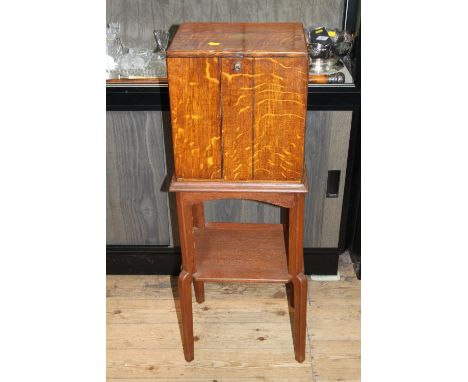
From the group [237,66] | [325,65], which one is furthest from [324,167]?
[237,66]

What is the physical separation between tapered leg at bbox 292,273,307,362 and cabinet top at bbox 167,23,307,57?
0.73 meters

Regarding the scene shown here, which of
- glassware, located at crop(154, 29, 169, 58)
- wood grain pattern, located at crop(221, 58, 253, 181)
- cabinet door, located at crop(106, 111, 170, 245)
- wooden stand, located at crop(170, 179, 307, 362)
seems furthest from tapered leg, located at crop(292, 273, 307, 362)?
glassware, located at crop(154, 29, 169, 58)

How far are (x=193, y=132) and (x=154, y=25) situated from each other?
83 cm

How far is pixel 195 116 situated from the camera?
1.43m

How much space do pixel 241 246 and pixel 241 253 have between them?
46 millimetres

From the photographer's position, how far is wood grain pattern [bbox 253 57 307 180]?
1.36 m

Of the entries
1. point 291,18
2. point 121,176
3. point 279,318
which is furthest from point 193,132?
point 279,318

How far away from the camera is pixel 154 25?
2.10 metres

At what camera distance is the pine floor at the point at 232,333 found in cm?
190

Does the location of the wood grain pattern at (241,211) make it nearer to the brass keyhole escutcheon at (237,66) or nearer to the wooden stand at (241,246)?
the wooden stand at (241,246)

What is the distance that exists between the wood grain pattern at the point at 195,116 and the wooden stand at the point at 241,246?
0.06 meters

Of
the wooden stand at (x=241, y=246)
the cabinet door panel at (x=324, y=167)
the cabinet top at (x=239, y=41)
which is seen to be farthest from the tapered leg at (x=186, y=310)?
the cabinet top at (x=239, y=41)

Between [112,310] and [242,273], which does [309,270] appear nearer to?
Result: [242,273]

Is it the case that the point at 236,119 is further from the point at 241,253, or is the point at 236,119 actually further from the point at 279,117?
the point at 241,253
